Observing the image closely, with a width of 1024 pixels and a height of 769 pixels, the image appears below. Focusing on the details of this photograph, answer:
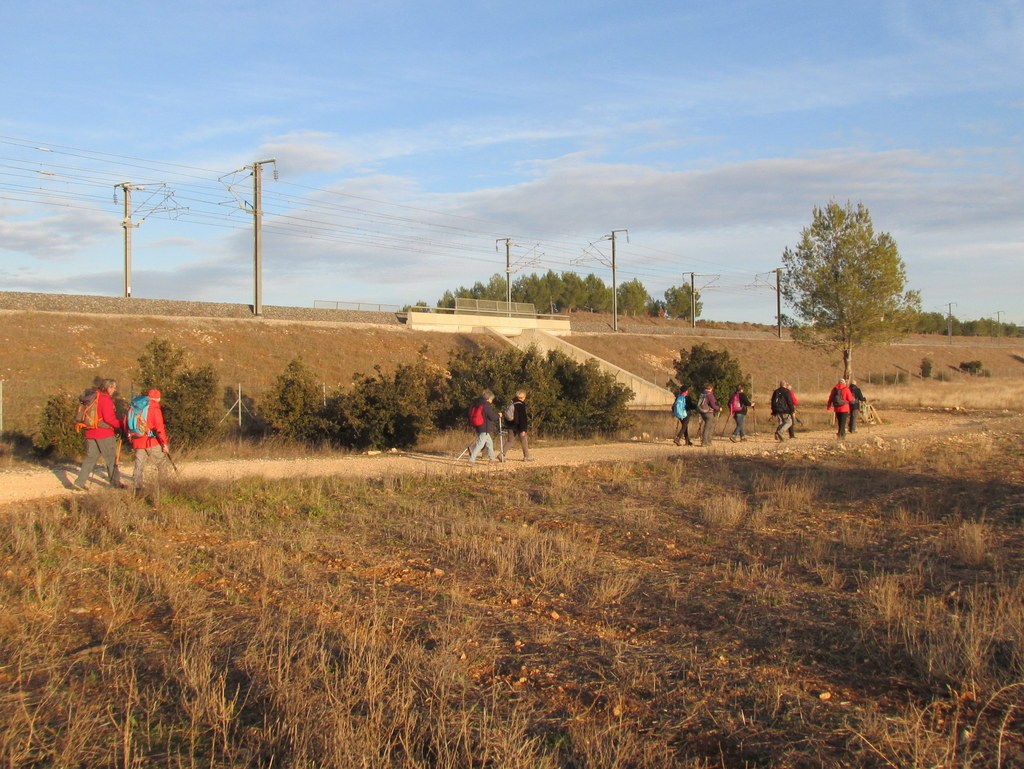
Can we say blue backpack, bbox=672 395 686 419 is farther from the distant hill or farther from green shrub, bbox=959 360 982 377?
green shrub, bbox=959 360 982 377

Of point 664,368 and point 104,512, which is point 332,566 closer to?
point 104,512

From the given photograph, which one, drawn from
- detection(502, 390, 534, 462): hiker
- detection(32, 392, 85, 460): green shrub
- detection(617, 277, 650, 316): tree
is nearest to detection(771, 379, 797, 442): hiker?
detection(502, 390, 534, 462): hiker

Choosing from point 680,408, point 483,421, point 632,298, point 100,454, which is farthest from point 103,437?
point 632,298

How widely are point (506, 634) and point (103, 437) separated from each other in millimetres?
9049

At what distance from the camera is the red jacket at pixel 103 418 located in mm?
12945

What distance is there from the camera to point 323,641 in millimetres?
6074

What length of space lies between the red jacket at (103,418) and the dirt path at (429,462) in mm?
987

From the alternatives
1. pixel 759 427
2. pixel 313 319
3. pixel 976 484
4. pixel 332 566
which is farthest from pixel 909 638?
pixel 313 319

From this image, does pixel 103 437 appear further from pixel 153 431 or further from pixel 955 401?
pixel 955 401

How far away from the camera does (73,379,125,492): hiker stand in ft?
42.6

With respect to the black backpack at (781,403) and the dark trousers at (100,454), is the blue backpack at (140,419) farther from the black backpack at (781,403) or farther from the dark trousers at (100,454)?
the black backpack at (781,403)

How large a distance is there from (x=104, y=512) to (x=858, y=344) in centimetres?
2775

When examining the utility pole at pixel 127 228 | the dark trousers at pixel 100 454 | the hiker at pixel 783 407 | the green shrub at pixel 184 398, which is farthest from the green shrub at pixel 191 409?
the utility pole at pixel 127 228

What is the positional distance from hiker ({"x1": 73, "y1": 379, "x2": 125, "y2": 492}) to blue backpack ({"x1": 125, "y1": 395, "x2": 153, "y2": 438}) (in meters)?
0.25
